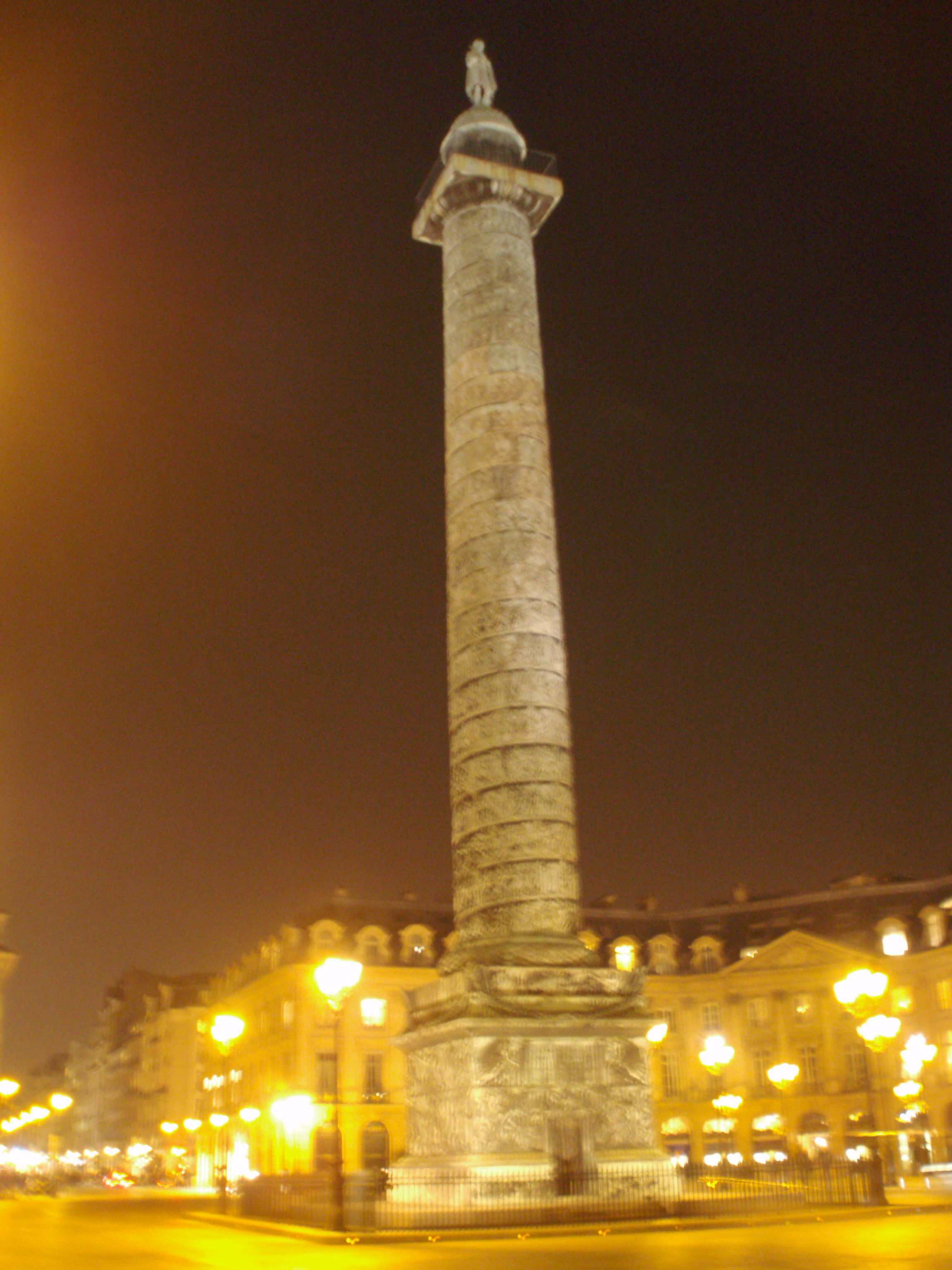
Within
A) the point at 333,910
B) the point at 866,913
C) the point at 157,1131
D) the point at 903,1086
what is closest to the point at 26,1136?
the point at 157,1131

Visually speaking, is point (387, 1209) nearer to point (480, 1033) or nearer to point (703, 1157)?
point (480, 1033)

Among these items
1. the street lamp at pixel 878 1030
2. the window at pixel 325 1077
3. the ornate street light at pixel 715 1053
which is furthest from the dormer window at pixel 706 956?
the street lamp at pixel 878 1030

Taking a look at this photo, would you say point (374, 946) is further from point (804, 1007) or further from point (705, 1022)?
point (804, 1007)

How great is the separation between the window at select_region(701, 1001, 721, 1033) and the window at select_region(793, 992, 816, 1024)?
2.59m

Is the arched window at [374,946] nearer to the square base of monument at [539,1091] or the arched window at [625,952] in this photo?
the arched window at [625,952]

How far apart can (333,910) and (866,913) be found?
1663 cm

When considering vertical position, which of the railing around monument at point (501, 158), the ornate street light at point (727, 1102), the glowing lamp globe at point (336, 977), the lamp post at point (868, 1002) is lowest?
the ornate street light at point (727, 1102)

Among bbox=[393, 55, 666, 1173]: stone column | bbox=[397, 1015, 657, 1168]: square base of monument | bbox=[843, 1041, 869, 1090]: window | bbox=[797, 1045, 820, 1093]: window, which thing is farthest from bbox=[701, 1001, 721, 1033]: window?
bbox=[397, 1015, 657, 1168]: square base of monument

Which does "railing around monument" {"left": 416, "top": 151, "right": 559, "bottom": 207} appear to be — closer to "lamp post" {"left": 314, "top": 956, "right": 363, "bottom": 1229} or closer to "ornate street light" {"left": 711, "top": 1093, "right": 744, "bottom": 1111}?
"lamp post" {"left": 314, "top": 956, "right": 363, "bottom": 1229}

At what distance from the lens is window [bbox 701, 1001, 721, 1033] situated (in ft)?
132

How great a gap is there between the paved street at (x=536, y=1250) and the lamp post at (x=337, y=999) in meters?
0.73

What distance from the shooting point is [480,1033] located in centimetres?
1630

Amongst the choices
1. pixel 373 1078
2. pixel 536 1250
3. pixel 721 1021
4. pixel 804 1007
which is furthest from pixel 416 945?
pixel 536 1250

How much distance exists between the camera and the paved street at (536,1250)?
9375 mm
